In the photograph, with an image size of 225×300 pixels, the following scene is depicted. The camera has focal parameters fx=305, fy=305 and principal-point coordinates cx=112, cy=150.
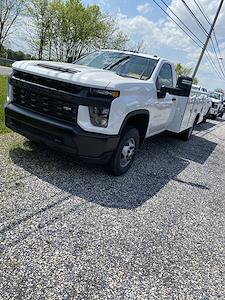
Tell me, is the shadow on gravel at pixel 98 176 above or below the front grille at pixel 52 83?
below

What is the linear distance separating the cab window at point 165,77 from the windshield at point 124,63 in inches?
8.1

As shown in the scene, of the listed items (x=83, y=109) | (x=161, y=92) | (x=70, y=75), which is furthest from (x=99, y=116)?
(x=161, y=92)

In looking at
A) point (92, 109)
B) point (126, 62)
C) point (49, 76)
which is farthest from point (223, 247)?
point (126, 62)

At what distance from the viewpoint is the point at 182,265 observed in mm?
3053

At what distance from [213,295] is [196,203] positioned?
1978 millimetres

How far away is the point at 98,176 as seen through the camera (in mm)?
4652

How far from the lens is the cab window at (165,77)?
5491 millimetres

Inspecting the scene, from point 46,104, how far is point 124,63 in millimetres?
1999

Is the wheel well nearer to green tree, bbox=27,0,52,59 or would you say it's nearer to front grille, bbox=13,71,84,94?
front grille, bbox=13,71,84,94

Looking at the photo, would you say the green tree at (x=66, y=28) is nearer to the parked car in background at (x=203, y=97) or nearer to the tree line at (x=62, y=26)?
the tree line at (x=62, y=26)

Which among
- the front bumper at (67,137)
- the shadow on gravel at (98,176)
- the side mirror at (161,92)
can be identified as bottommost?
the shadow on gravel at (98,176)

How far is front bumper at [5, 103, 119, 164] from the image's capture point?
394 centimetres

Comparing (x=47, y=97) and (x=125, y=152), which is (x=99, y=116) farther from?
(x=125, y=152)

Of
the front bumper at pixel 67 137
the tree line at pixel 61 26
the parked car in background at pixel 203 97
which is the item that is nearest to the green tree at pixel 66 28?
the tree line at pixel 61 26
